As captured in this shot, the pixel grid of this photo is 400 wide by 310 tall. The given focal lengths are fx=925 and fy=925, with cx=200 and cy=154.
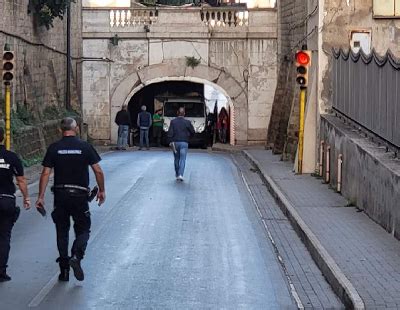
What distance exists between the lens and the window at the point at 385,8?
73.4ft

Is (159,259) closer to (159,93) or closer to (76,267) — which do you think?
(76,267)

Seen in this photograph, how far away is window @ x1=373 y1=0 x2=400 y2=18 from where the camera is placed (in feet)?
73.4

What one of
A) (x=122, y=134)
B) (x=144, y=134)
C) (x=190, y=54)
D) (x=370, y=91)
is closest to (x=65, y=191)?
(x=370, y=91)

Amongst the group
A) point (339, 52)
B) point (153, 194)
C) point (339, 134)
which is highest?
point (339, 52)

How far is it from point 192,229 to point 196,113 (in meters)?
28.7

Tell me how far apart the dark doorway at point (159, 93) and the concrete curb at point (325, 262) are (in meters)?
27.0

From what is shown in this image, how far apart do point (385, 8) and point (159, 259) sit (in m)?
13.4

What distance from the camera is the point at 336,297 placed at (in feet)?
28.8

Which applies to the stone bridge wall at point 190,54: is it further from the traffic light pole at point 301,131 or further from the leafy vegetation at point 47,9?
the traffic light pole at point 301,131

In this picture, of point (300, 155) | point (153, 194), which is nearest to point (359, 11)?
point (300, 155)

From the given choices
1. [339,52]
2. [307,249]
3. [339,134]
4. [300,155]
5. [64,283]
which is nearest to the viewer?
[64,283]

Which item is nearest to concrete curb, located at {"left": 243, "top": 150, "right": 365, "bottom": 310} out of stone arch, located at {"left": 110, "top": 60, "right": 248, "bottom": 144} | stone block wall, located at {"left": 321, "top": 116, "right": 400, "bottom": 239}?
stone block wall, located at {"left": 321, "top": 116, "right": 400, "bottom": 239}

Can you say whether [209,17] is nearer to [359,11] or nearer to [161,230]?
[359,11]

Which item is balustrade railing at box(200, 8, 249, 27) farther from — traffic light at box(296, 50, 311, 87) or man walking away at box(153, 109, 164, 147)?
traffic light at box(296, 50, 311, 87)
